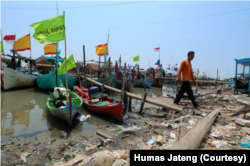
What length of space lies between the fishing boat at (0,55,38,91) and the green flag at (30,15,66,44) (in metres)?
9.45

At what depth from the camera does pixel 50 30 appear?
564cm

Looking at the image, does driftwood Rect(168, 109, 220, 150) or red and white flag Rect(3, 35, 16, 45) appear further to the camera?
red and white flag Rect(3, 35, 16, 45)

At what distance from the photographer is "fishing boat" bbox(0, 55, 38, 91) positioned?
1256 cm

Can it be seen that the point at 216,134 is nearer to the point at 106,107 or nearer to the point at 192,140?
the point at 192,140

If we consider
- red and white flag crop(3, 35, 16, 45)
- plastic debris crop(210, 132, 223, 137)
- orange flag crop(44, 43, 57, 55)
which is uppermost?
red and white flag crop(3, 35, 16, 45)

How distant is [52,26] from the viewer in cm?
565

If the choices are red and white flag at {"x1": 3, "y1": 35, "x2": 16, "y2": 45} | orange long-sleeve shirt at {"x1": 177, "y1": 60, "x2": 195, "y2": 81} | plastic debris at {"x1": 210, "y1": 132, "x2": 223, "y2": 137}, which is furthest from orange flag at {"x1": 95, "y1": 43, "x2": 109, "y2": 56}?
plastic debris at {"x1": 210, "y1": 132, "x2": 223, "y2": 137}

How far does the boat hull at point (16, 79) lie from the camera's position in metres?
12.9

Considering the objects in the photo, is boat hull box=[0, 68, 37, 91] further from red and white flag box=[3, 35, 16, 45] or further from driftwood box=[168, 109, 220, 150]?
driftwood box=[168, 109, 220, 150]

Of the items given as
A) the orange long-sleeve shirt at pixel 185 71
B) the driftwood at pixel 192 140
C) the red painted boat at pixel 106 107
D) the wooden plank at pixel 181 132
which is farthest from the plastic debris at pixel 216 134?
the red painted boat at pixel 106 107

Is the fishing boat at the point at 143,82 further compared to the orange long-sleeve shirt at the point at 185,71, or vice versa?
the fishing boat at the point at 143,82

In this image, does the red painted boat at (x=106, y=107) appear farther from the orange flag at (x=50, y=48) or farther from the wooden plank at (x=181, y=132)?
the orange flag at (x=50, y=48)

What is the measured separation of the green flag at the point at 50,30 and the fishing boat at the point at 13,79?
9.45 m

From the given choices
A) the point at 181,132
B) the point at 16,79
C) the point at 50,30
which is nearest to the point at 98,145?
the point at 181,132
